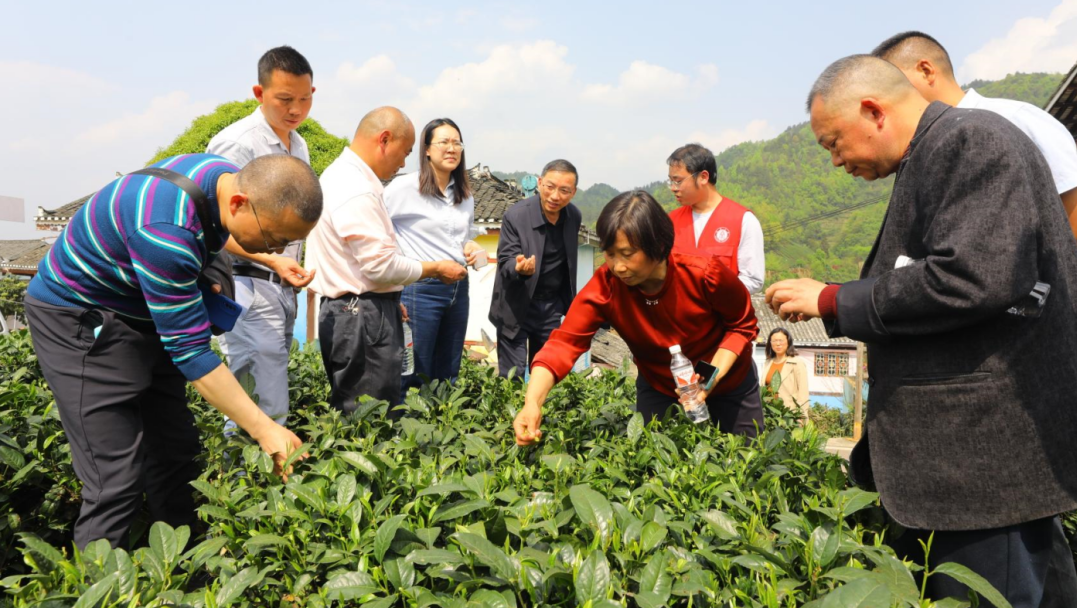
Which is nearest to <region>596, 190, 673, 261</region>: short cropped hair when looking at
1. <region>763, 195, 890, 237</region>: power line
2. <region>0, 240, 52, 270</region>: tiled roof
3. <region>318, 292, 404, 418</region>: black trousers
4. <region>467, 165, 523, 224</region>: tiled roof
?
<region>318, 292, 404, 418</region>: black trousers

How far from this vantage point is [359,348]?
11.4 ft

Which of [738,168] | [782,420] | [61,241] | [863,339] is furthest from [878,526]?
[738,168]

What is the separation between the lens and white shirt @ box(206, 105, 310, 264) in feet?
11.7

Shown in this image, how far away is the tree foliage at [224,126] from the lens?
25656 mm

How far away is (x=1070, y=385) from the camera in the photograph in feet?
5.75

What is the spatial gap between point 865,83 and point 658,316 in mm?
1290

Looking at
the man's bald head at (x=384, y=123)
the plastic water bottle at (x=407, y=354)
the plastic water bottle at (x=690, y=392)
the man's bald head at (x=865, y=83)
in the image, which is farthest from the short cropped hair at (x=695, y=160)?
the man's bald head at (x=865, y=83)

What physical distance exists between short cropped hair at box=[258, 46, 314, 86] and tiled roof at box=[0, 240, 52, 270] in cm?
2626

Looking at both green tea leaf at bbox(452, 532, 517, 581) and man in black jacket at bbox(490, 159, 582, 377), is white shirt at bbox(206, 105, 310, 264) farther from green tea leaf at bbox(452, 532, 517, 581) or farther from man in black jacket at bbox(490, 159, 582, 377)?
green tea leaf at bbox(452, 532, 517, 581)

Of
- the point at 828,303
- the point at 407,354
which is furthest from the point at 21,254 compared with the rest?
the point at 828,303

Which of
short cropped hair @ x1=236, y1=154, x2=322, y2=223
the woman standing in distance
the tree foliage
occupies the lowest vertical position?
the woman standing in distance

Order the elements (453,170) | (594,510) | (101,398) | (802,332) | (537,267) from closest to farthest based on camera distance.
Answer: (594,510) → (101,398) → (453,170) → (537,267) → (802,332)

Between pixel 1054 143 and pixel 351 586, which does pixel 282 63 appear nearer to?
pixel 351 586

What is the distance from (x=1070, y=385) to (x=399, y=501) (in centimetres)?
167
